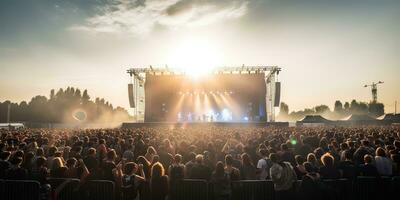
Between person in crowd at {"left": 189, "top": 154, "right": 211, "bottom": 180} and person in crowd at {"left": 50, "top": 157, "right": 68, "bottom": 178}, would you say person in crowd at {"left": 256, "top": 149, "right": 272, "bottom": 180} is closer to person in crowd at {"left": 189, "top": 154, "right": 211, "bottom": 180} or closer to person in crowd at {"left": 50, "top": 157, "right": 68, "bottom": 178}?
person in crowd at {"left": 189, "top": 154, "right": 211, "bottom": 180}

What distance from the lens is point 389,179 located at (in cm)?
755

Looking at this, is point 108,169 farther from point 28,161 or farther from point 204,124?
point 204,124

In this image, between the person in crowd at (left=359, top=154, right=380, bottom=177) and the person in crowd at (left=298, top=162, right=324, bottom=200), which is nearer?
the person in crowd at (left=298, top=162, right=324, bottom=200)

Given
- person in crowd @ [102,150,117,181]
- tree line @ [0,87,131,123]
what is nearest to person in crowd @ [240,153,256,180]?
person in crowd @ [102,150,117,181]

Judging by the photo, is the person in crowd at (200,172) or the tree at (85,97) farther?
the tree at (85,97)

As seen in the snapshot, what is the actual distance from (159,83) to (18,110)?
60394 mm

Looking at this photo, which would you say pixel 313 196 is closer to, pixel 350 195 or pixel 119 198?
pixel 350 195

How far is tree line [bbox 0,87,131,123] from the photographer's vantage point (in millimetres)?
87562

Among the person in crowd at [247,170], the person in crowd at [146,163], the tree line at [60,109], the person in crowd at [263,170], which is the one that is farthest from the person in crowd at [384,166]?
the tree line at [60,109]

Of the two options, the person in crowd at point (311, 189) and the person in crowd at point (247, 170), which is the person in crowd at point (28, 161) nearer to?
the person in crowd at point (247, 170)

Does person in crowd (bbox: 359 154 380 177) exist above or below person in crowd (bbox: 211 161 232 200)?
above

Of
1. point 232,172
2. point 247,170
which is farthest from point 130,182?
point 247,170

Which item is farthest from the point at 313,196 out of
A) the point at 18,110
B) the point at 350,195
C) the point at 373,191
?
the point at 18,110

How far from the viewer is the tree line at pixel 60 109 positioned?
8756 cm
